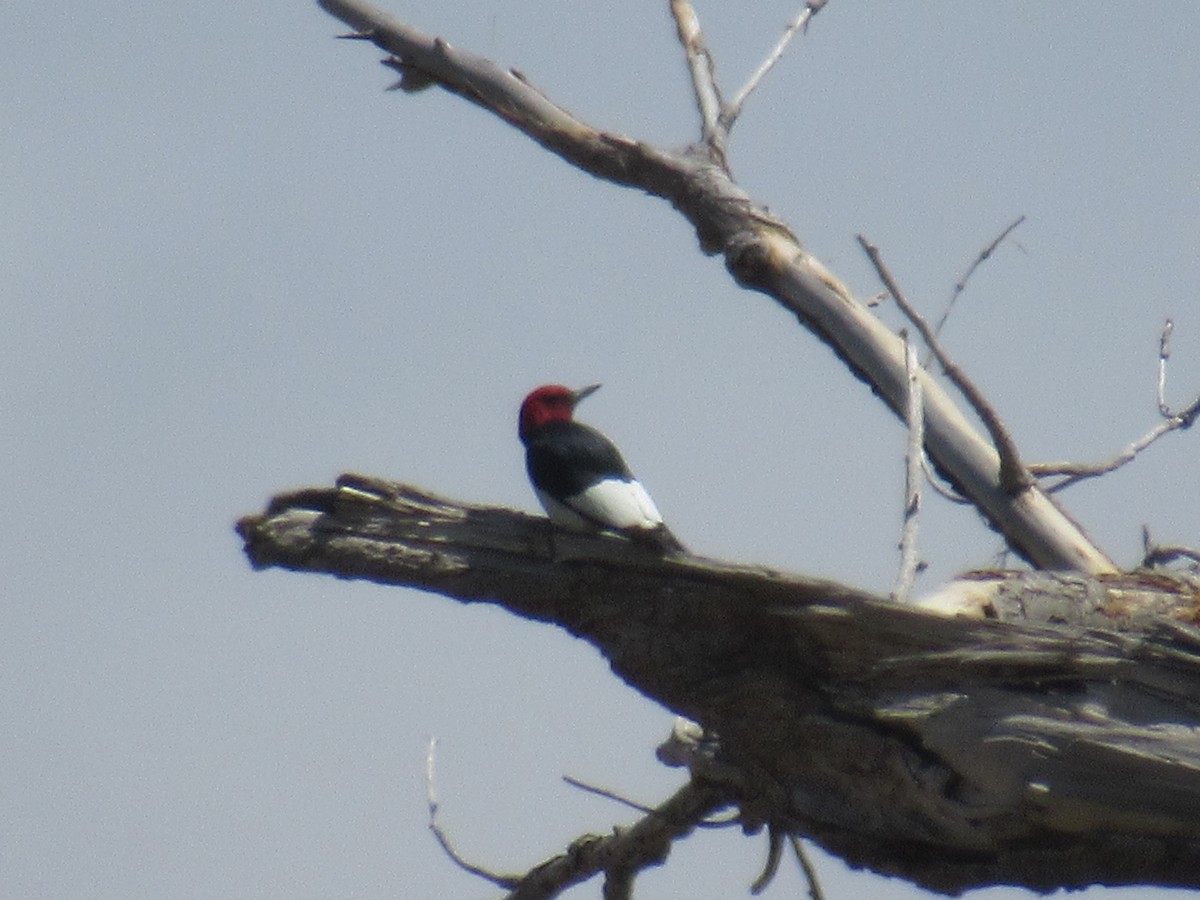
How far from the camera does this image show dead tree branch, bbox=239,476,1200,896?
10.5 feet

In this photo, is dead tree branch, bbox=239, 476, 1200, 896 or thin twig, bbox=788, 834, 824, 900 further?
thin twig, bbox=788, 834, 824, 900

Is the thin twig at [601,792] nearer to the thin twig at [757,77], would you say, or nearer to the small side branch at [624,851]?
the small side branch at [624,851]

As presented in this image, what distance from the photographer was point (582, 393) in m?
6.27

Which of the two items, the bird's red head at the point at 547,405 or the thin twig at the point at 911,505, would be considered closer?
the thin twig at the point at 911,505

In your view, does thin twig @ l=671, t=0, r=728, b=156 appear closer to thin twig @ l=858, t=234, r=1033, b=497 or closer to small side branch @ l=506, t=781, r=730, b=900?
thin twig @ l=858, t=234, r=1033, b=497

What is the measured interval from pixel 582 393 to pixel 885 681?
2.91 metres

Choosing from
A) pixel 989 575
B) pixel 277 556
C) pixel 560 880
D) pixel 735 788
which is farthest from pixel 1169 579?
pixel 277 556

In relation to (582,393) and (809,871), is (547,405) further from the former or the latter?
(809,871)

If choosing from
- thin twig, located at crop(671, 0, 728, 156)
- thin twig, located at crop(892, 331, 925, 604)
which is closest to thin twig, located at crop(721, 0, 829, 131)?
thin twig, located at crop(671, 0, 728, 156)

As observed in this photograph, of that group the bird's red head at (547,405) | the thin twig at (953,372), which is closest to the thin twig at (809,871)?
the thin twig at (953,372)

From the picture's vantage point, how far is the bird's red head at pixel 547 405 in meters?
6.18

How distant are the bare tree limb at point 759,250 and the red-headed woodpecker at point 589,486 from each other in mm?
852

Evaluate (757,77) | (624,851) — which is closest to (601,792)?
(624,851)

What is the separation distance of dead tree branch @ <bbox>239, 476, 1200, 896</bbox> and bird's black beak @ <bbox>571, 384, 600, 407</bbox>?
84.5 inches
